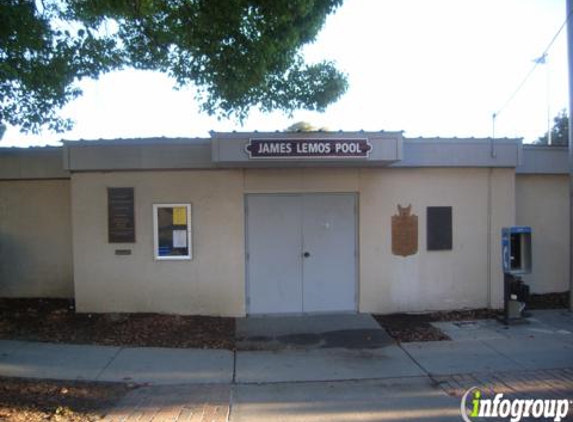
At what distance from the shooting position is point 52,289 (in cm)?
980

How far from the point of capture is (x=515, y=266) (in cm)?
837

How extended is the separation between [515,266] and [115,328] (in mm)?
6678

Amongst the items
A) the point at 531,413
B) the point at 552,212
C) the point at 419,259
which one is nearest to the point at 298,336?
the point at 419,259

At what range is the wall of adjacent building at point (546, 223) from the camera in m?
10.2

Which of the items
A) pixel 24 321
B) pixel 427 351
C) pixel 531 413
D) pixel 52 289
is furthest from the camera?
pixel 52 289

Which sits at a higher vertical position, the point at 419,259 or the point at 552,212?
the point at 552,212

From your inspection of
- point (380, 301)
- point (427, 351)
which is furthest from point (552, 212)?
point (427, 351)

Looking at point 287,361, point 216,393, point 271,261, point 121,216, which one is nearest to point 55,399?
point 216,393

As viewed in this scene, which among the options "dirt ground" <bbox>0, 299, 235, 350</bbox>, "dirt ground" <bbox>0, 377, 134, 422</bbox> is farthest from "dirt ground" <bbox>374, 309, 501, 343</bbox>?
"dirt ground" <bbox>0, 377, 134, 422</bbox>

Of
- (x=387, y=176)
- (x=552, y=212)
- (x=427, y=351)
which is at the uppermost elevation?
(x=387, y=176)

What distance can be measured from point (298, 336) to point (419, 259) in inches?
112

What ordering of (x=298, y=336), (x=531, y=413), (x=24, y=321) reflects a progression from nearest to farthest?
(x=531, y=413) → (x=298, y=336) → (x=24, y=321)

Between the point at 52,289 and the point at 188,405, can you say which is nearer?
the point at 188,405

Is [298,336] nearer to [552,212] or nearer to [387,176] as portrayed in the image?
[387,176]
